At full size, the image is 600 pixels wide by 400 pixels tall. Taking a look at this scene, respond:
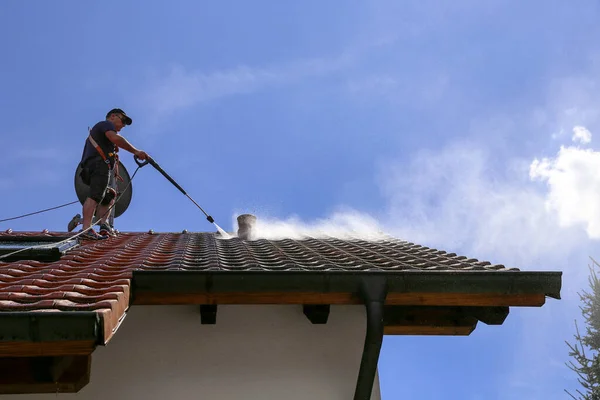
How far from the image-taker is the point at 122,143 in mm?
6199

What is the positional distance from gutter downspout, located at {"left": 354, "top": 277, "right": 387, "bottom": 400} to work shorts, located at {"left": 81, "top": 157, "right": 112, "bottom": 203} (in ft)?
13.2

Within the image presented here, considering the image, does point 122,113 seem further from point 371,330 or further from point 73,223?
point 371,330

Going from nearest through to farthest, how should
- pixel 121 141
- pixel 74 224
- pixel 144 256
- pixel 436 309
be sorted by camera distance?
pixel 436 309 < pixel 144 256 < pixel 121 141 < pixel 74 224

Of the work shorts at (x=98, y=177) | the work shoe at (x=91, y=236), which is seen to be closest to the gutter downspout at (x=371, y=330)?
the work shoe at (x=91, y=236)

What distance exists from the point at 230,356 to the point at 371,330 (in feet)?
3.13

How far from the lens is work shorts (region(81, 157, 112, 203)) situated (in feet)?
20.3

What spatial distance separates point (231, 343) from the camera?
3.55m

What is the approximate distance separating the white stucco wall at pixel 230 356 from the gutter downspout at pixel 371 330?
25cm

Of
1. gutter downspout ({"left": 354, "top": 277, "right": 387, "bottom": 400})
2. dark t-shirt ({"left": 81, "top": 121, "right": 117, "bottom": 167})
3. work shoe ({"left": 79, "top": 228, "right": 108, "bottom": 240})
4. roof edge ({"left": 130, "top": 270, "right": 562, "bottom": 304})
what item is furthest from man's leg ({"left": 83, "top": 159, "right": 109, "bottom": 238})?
gutter downspout ({"left": 354, "top": 277, "right": 387, "bottom": 400})

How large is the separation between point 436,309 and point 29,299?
2635 mm

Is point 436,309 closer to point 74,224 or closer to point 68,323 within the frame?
point 68,323

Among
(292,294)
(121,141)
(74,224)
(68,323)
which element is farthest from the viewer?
(74,224)

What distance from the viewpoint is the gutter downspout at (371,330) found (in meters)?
3.19

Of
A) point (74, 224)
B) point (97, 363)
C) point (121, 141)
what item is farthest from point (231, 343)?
point (74, 224)
